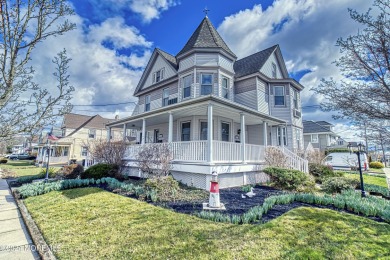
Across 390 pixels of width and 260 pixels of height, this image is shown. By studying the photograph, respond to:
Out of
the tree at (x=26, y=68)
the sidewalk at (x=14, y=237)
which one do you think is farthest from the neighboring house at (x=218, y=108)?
the sidewalk at (x=14, y=237)

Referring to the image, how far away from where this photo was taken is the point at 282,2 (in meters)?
10.3

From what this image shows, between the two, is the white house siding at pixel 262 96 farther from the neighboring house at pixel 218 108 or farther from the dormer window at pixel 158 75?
the dormer window at pixel 158 75

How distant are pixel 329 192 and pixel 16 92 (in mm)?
10706

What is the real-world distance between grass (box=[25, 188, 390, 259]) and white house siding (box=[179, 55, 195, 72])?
36.2ft

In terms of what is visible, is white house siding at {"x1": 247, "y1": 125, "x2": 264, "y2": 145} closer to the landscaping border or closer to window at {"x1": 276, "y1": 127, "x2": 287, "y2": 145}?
window at {"x1": 276, "y1": 127, "x2": 287, "y2": 145}

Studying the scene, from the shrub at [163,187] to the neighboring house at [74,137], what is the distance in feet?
74.8

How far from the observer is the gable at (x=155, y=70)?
1602 cm

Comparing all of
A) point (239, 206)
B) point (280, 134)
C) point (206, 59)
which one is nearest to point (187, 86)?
point (206, 59)

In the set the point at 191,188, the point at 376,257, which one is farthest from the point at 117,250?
the point at 191,188

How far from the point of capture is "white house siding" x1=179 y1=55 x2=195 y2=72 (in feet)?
44.8

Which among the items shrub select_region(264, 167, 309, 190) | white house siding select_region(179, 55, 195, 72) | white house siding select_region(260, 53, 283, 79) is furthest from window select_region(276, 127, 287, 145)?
white house siding select_region(179, 55, 195, 72)

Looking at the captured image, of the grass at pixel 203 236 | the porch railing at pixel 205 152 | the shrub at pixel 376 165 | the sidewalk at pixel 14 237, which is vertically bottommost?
the sidewalk at pixel 14 237

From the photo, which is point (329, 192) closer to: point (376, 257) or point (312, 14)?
point (376, 257)

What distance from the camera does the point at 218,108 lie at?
9.75m
